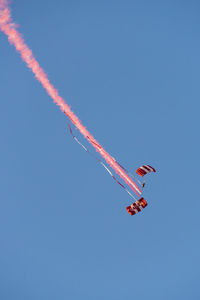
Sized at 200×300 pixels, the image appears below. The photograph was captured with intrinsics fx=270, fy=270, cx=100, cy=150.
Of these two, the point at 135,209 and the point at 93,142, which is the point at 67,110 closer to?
the point at 93,142

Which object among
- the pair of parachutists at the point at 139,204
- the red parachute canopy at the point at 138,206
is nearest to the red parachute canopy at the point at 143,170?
the pair of parachutists at the point at 139,204

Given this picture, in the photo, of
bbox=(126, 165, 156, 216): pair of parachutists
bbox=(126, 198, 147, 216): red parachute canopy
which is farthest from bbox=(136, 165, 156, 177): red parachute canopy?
bbox=(126, 198, 147, 216): red parachute canopy

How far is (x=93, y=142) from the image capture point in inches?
1394

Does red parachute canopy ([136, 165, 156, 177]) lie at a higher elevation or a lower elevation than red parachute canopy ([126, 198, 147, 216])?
higher

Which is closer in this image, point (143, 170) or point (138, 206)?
point (138, 206)

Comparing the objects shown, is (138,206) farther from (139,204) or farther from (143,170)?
(143,170)

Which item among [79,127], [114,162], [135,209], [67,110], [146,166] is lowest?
[135,209]

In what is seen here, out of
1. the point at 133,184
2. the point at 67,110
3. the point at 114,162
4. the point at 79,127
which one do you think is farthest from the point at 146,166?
the point at 67,110

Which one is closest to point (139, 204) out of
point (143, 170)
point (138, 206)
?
point (138, 206)

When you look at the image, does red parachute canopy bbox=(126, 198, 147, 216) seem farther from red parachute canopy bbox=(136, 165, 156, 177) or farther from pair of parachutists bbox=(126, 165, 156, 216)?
red parachute canopy bbox=(136, 165, 156, 177)

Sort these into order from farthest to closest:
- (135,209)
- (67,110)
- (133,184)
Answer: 1. (67,110)
2. (133,184)
3. (135,209)

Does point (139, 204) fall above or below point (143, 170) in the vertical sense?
below

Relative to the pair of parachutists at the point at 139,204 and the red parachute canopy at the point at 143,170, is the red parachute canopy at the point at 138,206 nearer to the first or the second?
the pair of parachutists at the point at 139,204

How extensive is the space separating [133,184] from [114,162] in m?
4.50
